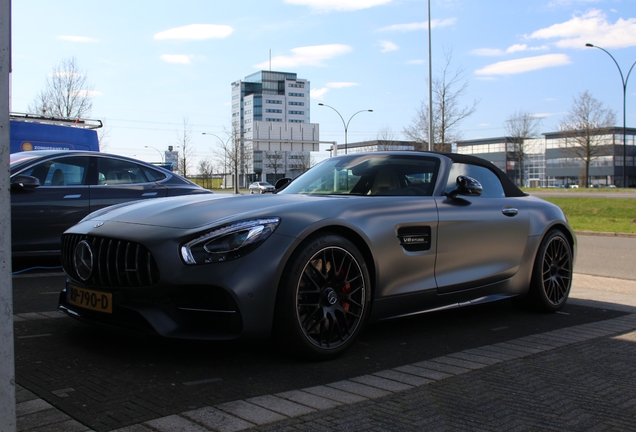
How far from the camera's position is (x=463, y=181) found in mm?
4859

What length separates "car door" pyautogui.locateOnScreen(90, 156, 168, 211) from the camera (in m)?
7.79

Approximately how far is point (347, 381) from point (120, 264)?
4.68 ft

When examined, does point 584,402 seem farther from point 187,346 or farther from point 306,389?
point 187,346

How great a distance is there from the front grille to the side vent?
1.66 meters

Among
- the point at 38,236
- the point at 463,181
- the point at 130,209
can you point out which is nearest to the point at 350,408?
the point at 130,209

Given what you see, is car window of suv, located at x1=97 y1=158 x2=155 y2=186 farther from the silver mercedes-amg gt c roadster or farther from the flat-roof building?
the flat-roof building

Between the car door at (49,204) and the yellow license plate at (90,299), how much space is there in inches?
139

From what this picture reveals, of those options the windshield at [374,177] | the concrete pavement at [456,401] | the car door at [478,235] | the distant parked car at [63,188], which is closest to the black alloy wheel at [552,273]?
the car door at [478,235]

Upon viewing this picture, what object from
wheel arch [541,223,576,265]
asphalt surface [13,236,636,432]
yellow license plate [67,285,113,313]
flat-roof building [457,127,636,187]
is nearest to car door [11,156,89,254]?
asphalt surface [13,236,636,432]

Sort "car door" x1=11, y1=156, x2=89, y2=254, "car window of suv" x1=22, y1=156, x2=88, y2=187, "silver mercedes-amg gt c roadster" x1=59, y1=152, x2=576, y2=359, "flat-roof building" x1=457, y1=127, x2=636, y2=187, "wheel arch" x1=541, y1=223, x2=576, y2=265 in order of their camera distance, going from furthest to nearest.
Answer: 1. "flat-roof building" x1=457, y1=127, x2=636, y2=187
2. "car window of suv" x1=22, y1=156, x2=88, y2=187
3. "car door" x1=11, y1=156, x2=89, y2=254
4. "wheel arch" x1=541, y1=223, x2=576, y2=265
5. "silver mercedes-amg gt c roadster" x1=59, y1=152, x2=576, y2=359

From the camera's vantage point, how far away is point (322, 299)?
3.79m

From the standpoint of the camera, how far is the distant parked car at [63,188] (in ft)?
23.4

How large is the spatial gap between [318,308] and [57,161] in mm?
5081

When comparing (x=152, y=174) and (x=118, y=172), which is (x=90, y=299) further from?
(x=152, y=174)
